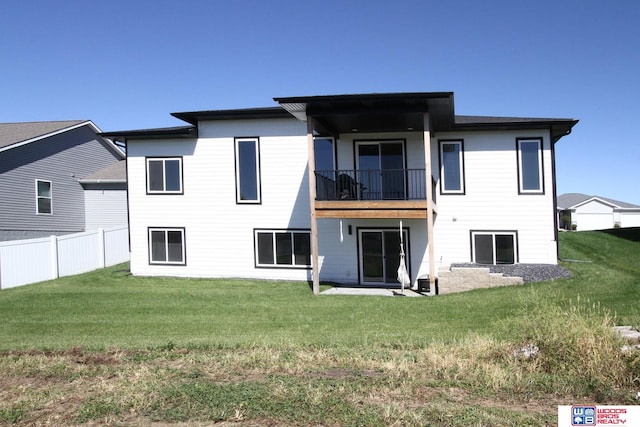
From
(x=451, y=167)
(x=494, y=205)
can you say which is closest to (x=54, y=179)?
(x=451, y=167)

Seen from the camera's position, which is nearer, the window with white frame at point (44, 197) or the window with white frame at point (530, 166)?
the window with white frame at point (530, 166)

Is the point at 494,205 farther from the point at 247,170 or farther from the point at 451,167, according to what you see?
the point at 247,170

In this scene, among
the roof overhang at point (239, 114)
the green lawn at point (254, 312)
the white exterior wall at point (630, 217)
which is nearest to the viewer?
the green lawn at point (254, 312)

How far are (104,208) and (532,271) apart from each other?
68.5ft

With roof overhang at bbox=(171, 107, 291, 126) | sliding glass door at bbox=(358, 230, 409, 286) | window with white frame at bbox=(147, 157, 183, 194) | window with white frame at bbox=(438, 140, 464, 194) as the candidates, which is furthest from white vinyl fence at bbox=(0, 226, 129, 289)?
window with white frame at bbox=(438, 140, 464, 194)

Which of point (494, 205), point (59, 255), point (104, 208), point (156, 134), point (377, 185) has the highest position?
point (156, 134)

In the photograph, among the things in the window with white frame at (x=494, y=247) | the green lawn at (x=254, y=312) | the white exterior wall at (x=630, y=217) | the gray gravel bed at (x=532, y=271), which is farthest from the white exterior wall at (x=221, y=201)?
the white exterior wall at (x=630, y=217)

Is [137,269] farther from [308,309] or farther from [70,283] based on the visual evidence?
[308,309]

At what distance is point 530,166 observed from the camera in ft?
51.1

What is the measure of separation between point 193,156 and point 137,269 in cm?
483

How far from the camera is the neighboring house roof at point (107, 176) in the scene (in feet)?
78.8

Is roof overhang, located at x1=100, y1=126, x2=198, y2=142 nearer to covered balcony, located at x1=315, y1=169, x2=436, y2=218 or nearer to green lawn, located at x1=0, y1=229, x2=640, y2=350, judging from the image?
covered balcony, located at x1=315, y1=169, x2=436, y2=218

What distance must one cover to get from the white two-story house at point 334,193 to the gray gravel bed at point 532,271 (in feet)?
2.30

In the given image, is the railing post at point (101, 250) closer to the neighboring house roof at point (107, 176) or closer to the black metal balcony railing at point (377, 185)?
the neighboring house roof at point (107, 176)
